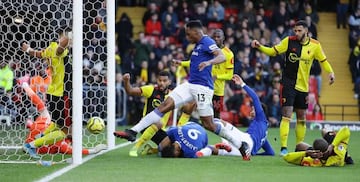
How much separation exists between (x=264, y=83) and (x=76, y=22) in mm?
14112

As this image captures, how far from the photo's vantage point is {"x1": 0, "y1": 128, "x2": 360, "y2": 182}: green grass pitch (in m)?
10.6

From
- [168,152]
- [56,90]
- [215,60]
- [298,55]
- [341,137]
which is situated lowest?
[168,152]

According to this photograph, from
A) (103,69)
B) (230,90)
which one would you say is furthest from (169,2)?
(103,69)

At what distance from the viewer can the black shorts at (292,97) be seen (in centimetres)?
1455

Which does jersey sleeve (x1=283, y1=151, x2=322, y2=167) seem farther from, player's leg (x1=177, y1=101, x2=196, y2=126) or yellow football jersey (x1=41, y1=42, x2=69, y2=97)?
yellow football jersey (x1=41, y1=42, x2=69, y2=97)

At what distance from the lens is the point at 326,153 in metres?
12.0

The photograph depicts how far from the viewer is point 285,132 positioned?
14383 millimetres

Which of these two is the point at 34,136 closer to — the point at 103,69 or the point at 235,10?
the point at 103,69

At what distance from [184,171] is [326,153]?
2.01 meters

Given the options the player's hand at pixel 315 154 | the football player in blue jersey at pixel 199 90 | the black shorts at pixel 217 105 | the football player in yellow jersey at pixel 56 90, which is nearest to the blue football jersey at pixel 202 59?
the football player in blue jersey at pixel 199 90

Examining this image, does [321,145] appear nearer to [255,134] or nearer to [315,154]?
[315,154]

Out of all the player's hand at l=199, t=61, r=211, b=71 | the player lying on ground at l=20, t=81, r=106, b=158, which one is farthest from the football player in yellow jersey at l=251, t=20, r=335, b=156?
the player lying on ground at l=20, t=81, r=106, b=158

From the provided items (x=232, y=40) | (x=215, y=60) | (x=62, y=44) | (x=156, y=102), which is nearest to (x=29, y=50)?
(x=62, y=44)

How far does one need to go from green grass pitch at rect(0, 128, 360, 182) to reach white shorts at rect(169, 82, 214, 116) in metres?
0.73
